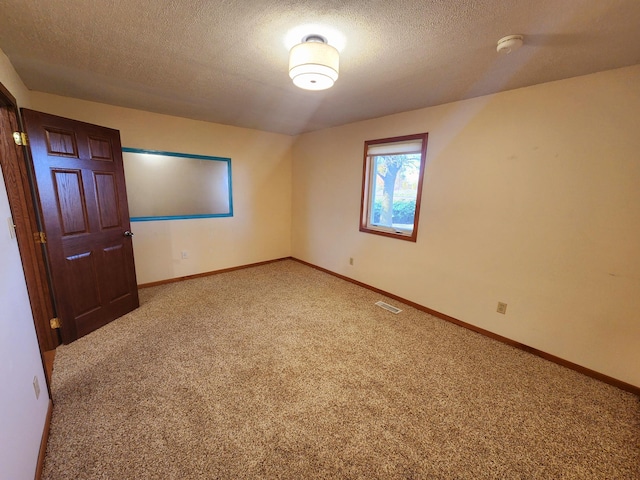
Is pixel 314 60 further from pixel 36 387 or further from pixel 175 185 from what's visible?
pixel 175 185

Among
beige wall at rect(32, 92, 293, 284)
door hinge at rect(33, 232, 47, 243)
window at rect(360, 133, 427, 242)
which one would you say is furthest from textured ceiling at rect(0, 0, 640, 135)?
door hinge at rect(33, 232, 47, 243)

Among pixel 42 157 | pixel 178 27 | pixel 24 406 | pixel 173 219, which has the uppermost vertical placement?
pixel 178 27

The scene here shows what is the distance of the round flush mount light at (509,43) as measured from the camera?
1509 millimetres

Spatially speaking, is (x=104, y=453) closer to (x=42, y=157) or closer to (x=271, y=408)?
(x=271, y=408)

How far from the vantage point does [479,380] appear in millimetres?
1997

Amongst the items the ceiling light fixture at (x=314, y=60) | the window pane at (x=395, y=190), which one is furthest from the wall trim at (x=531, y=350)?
the ceiling light fixture at (x=314, y=60)

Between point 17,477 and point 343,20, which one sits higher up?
point 343,20

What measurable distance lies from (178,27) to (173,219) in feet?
8.84

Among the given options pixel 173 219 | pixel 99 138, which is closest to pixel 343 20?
pixel 99 138

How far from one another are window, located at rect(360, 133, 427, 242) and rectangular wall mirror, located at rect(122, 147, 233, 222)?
223 centimetres

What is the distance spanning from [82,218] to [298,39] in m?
2.48

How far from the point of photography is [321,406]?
5.64 feet

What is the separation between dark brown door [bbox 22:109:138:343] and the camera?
84.2 inches

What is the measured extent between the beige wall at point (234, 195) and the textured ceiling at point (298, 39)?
0.48 meters
